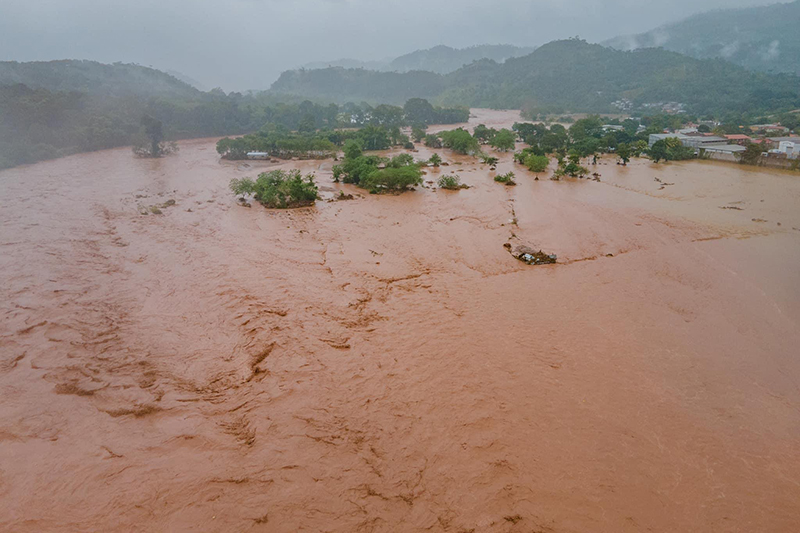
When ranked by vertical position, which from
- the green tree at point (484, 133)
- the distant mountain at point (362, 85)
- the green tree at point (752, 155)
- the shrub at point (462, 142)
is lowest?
the green tree at point (752, 155)

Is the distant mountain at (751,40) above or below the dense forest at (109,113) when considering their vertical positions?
above

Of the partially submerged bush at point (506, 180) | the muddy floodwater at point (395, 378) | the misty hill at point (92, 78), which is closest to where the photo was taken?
the muddy floodwater at point (395, 378)

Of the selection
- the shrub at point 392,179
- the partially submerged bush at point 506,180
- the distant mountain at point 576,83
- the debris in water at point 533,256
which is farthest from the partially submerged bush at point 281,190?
the distant mountain at point 576,83

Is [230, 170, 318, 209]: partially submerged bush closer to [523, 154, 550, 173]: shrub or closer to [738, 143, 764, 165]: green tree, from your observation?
[523, 154, 550, 173]: shrub

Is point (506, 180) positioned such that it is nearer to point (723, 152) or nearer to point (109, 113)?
point (723, 152)

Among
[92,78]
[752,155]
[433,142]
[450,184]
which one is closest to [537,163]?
[450,184]

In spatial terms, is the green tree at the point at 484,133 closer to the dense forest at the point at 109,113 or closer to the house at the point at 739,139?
the dense forest at the point at 109,113

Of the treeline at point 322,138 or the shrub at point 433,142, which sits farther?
the shrub at point 433,142
